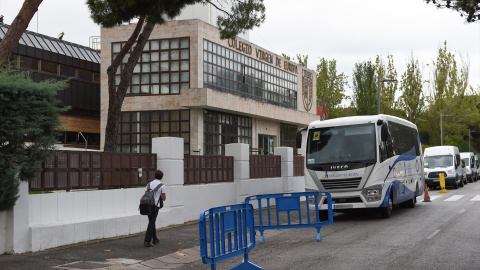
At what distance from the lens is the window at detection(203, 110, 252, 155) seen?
3506cm

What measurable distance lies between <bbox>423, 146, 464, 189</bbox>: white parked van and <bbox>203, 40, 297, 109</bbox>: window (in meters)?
11.7

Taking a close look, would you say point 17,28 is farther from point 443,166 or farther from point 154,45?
point 443,166

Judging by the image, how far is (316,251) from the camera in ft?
37.7

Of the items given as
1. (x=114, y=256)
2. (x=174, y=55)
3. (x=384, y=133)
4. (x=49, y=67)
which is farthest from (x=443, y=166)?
(x=114, y=256)

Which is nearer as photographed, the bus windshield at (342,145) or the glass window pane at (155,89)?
the bus windshield at (342,145)

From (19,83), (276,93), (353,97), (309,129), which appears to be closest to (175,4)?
(309,129)

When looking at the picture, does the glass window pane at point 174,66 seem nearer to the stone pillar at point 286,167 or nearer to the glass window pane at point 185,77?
the glass window pane at point 185,77

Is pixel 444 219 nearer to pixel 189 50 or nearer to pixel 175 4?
pixel 175 4

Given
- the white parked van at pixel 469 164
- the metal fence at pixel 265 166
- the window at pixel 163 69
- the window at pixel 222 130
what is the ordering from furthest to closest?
the white parked van at pixel 469 164 < the window at pixel 222 130 < the window at pixel 163 69 < the metal fence at pixel 265 166

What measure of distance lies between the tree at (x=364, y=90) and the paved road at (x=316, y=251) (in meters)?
35.6

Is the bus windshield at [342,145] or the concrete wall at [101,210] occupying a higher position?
the bus windshield at [342,145]

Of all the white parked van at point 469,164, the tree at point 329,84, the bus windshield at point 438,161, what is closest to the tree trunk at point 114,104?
the bus windshield at point 438,161

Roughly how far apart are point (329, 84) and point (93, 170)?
53253mm

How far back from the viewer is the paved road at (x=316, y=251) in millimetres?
9961
